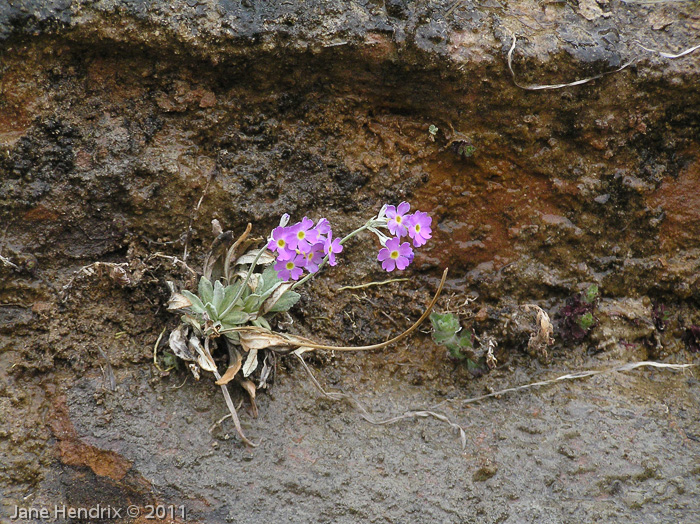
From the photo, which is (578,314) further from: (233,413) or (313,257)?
(233,413)

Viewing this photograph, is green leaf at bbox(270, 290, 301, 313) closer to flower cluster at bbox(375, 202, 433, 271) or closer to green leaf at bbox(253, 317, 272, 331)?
green leaf at bbox(253, 317, 272, 331)

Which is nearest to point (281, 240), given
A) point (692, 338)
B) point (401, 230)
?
point (401, 230)

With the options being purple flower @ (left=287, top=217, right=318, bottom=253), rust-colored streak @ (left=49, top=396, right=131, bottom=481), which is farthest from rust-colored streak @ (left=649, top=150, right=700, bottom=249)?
rust-colored streak @ (left=49, top=396, right=131, bottom=481)

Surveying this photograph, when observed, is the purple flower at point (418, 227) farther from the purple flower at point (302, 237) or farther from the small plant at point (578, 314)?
the small plant at point (578, 314)

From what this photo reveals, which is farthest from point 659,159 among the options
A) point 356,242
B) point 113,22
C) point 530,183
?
point 113,22

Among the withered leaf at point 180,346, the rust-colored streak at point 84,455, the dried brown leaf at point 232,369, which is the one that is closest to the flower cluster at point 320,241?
the dried brown leaf at point 232,369

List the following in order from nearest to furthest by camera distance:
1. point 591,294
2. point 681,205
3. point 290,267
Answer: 1. point 290,267
2. point 591,294
3. point 681,205

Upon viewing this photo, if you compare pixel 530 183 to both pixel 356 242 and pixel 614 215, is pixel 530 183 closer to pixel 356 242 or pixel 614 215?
pixel 614 215
